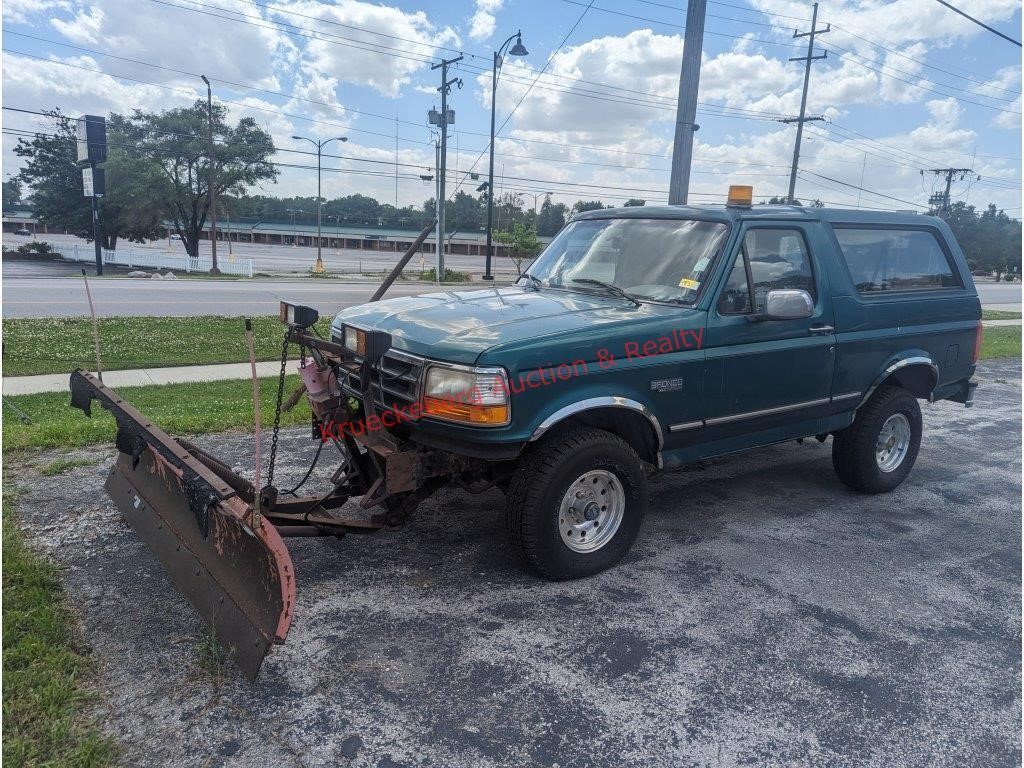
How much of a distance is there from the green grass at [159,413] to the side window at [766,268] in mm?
4600

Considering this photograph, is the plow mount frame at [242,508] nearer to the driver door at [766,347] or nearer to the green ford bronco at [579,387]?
the green ford bronco at [579,387]

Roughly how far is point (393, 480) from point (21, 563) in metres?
2.10

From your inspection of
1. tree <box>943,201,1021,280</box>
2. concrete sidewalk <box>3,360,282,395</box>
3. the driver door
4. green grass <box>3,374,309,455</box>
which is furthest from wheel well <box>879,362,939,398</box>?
tree <box>943,201,1021,280</box>

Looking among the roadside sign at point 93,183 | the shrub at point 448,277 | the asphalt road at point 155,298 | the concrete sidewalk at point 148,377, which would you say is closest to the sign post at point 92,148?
the roadside sign at point 93,183

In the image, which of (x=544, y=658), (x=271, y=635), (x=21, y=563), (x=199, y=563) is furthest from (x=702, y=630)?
(x=21, y=563)

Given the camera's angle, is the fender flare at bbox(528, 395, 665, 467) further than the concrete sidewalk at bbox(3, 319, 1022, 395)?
No

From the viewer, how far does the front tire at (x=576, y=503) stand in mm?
3805

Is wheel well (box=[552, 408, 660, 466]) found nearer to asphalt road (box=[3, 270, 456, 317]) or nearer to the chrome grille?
the chrome grille

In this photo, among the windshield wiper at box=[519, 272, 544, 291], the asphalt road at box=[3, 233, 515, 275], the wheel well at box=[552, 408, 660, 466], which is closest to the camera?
the wheel well at box=[552, 408, 660, 466]

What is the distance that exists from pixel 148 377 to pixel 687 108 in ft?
25.2

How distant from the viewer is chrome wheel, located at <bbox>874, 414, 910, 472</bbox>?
18.8 ft

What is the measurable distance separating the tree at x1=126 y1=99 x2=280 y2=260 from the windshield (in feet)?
141

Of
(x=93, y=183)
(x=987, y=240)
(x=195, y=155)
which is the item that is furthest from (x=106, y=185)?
(x=987, y=240)

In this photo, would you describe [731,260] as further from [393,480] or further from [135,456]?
[135,456]
